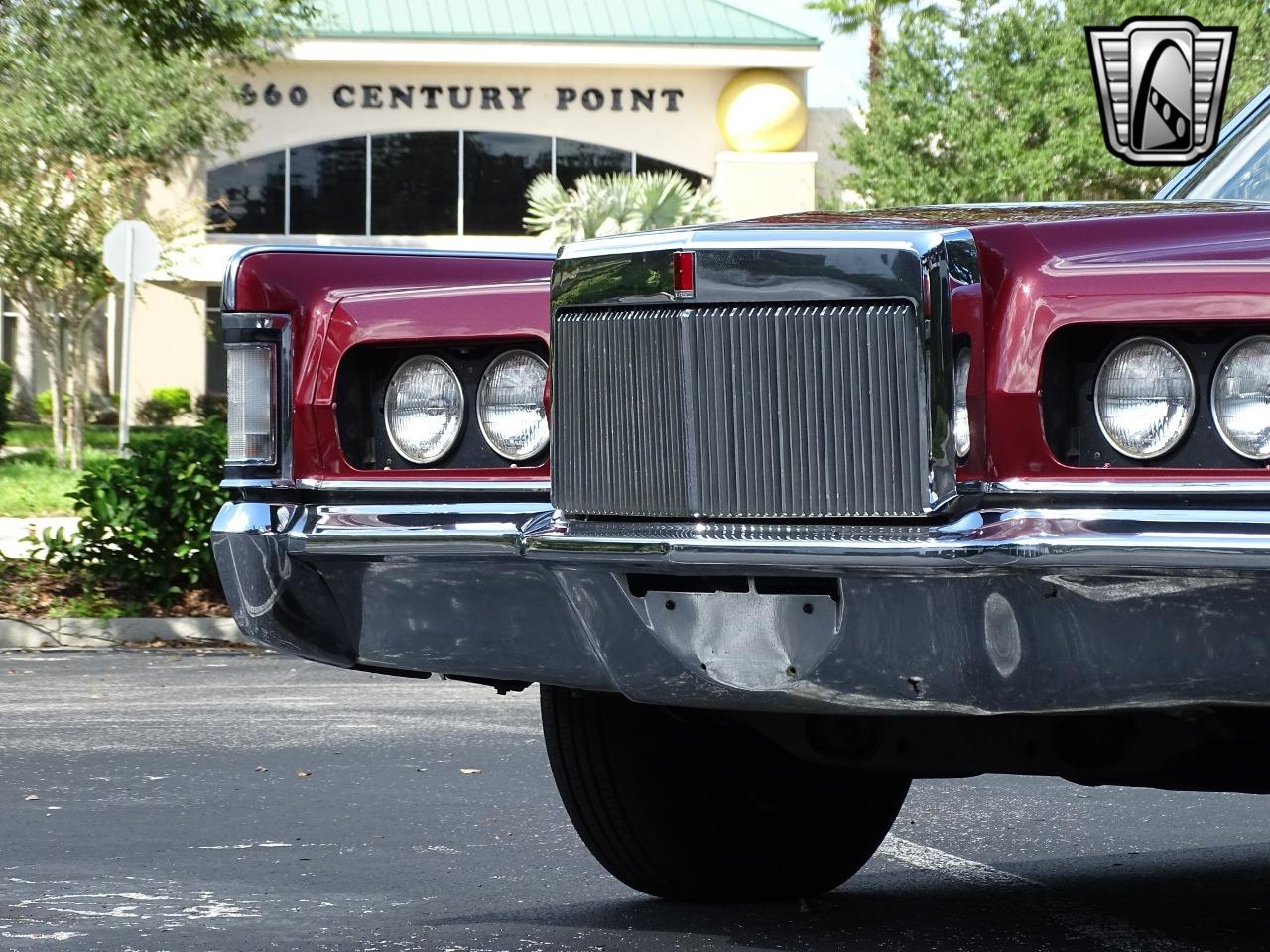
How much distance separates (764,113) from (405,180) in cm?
665

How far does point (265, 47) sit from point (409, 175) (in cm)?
426

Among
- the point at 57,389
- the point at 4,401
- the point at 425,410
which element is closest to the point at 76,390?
the point at 57,389

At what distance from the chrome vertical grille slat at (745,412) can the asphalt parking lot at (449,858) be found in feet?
3.95

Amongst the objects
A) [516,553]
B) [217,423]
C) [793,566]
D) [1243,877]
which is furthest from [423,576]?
[217,423]

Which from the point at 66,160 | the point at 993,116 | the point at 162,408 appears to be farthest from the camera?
the point at 162,408

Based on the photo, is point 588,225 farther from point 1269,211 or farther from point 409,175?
point 1269,211

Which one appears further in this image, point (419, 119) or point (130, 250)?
point (419, 119)

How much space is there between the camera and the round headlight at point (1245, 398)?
124 inches

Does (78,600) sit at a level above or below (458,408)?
below

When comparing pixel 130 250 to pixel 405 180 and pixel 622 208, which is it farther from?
pixel 405 180

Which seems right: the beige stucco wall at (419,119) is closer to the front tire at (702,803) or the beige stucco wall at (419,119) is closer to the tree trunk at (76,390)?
the tree trunk at (76,390)

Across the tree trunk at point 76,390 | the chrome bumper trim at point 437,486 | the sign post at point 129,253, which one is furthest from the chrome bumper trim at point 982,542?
the tree trunk at point 76,390

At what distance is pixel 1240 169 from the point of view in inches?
192

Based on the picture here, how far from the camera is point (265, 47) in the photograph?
35.3m
